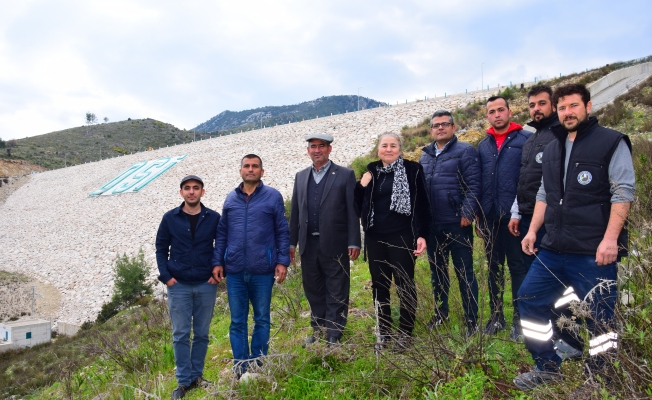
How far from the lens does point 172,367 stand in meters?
4.92

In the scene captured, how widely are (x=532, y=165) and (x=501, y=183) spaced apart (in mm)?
467

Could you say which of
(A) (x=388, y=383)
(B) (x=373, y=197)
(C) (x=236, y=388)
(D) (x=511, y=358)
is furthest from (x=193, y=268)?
(D) (x=511, y=358)

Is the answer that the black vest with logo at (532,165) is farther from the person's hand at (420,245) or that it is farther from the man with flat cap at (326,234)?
the man with flat cap at (326,234)

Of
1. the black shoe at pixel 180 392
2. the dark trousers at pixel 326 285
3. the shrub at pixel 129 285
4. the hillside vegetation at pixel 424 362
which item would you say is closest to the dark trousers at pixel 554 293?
the hillside vegetation at pixel 424 362

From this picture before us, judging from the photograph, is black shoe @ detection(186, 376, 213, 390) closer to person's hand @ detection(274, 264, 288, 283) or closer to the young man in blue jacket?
the young man in blue jacket

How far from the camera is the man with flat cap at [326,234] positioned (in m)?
3.67

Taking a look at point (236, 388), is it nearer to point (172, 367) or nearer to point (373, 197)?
point (373, 197)

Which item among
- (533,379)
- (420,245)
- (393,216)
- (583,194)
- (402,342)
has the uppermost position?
(583,194)

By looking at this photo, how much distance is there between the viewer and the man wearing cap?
3639 mm

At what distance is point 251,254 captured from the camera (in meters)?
3.57

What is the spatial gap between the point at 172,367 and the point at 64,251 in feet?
64.5

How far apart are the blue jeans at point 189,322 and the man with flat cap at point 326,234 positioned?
0.94 metres

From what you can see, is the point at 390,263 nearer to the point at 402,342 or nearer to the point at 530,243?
the point at 402,342

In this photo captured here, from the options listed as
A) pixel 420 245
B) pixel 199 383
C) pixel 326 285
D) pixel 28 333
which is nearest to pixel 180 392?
pixel 199 383
